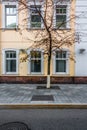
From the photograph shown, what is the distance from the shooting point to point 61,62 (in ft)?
75.4

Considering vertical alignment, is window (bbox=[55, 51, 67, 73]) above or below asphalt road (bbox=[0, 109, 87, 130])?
above

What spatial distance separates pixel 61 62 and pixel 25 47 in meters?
2.85

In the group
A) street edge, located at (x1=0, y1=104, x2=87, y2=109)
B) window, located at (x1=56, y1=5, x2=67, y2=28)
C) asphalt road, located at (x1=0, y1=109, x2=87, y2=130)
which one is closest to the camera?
asphalt road, located at (x1=0, y1=109, x2=87, y2=130)

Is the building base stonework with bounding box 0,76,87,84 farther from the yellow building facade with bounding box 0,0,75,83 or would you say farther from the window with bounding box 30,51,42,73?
the window with bounding box 30,51,42,73

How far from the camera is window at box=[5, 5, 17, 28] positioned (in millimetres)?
22875

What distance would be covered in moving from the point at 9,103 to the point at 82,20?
11.3 meters

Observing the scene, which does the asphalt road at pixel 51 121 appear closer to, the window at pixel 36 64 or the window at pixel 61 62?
the window at pixel 36 64

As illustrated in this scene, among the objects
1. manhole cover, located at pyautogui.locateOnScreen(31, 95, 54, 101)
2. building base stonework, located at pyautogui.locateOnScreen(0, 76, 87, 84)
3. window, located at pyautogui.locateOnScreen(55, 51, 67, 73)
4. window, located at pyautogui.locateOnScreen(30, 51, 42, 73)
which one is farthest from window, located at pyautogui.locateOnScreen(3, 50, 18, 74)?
manhole cover, located at pyautogui.locateOnScreen(31, 95, 54, 101)

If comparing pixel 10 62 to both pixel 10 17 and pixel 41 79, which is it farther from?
pixel 10 17

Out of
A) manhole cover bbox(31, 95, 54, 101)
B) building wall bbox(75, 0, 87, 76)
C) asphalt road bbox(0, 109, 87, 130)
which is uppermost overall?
building wall bbox(75, 0, 87, 76)

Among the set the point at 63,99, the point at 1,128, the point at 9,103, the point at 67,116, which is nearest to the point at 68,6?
the point at 63,99

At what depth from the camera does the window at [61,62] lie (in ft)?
75.2

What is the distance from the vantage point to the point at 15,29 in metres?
22.8

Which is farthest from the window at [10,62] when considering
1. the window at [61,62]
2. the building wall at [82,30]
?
the building wall at [82,30]
